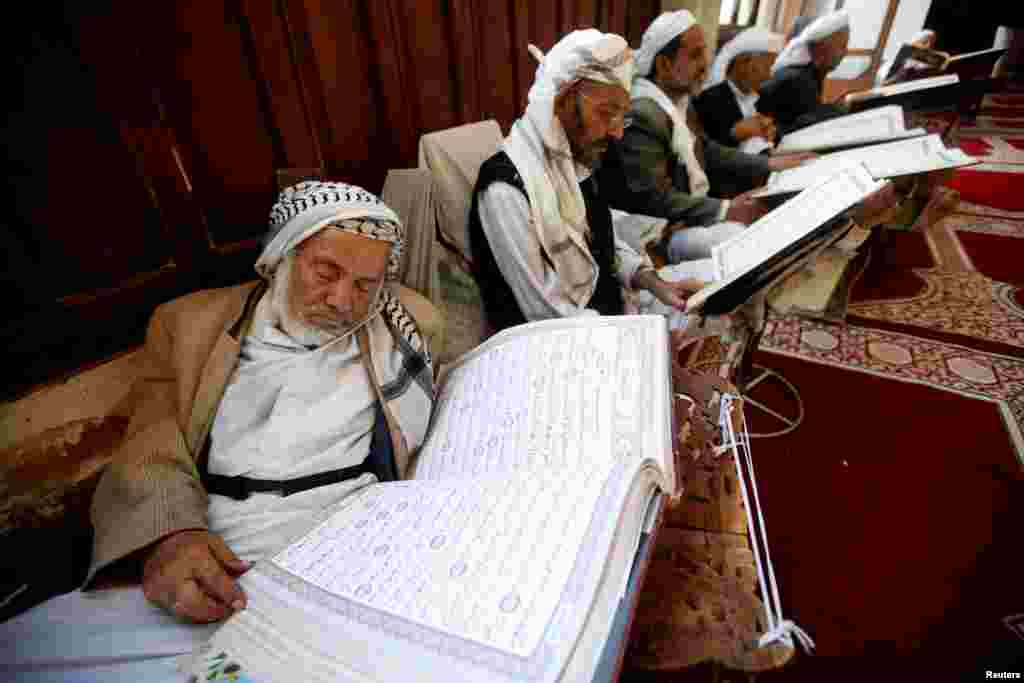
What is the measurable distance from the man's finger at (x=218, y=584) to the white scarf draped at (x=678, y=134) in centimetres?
216

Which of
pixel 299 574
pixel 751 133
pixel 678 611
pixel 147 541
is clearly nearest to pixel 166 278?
pixel 147 541

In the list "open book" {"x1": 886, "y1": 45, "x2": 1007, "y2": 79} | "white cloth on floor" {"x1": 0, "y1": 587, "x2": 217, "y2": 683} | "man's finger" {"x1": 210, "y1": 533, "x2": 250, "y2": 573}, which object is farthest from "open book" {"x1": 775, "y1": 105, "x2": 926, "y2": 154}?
"white cloth on floor" {"x1": 0, "y1": 587, "x2": 217, "y2": 683}

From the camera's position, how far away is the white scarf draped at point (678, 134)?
1.99 m

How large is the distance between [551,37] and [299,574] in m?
2.25

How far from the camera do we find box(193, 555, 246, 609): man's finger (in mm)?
572

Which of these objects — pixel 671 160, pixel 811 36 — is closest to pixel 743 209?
pixel 671 160

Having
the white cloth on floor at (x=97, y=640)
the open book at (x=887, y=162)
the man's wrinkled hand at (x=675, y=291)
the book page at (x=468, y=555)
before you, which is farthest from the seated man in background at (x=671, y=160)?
the white cloth on floor at (x=97, y=640)

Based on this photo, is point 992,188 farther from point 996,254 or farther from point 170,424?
point 170,424

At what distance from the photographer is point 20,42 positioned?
705mm

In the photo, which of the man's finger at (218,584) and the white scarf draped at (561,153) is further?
the white scarf draped at (561,153)

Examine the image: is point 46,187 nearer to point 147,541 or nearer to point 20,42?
point 20,42

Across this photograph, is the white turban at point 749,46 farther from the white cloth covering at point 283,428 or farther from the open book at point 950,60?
the white cloth covering at point 283,428

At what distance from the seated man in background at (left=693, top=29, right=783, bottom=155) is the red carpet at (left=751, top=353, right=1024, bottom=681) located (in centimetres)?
153

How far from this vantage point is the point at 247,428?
0.82 m
